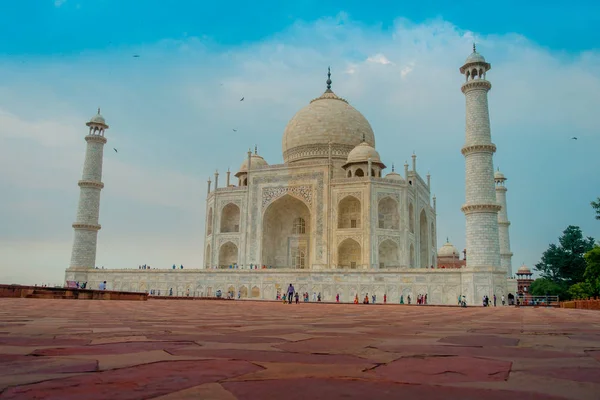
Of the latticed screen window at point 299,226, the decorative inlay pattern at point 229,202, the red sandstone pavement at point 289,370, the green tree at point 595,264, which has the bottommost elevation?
the red sandstone pavement at point 289,370

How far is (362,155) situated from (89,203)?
15093mm

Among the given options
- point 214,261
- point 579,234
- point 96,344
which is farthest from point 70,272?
point 579,234

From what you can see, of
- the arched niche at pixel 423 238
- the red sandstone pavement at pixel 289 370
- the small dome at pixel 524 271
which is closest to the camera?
the red sandstone pavement at pixel 289 370

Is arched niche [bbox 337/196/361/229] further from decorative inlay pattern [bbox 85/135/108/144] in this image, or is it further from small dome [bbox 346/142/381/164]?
decorative inlay pattern [bbox 85/135/108/144]

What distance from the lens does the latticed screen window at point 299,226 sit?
2975 cm

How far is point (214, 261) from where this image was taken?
28734mm

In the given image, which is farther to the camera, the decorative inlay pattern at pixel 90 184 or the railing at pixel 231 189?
the railing at pixel 231 189

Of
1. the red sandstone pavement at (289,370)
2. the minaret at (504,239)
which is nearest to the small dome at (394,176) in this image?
the minaret at (504,239)

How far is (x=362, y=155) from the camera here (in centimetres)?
2886

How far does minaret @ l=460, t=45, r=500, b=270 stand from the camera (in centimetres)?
2002

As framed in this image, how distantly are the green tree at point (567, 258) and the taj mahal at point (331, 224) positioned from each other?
18.9 ft

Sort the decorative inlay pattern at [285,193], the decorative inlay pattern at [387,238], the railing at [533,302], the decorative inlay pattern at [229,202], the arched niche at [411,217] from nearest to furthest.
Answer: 1. the railing at [533,302]
2. the decorative inlay pattern at [387,238]
3. the arched niche at [411,217]
4. the decorative inlay pattern at [285,193]
5. the decorative inlay pattern at [229,202]

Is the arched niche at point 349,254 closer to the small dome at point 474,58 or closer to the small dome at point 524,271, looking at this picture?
the small dome at point 474,58

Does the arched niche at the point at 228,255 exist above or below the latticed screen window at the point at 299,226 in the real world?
below
